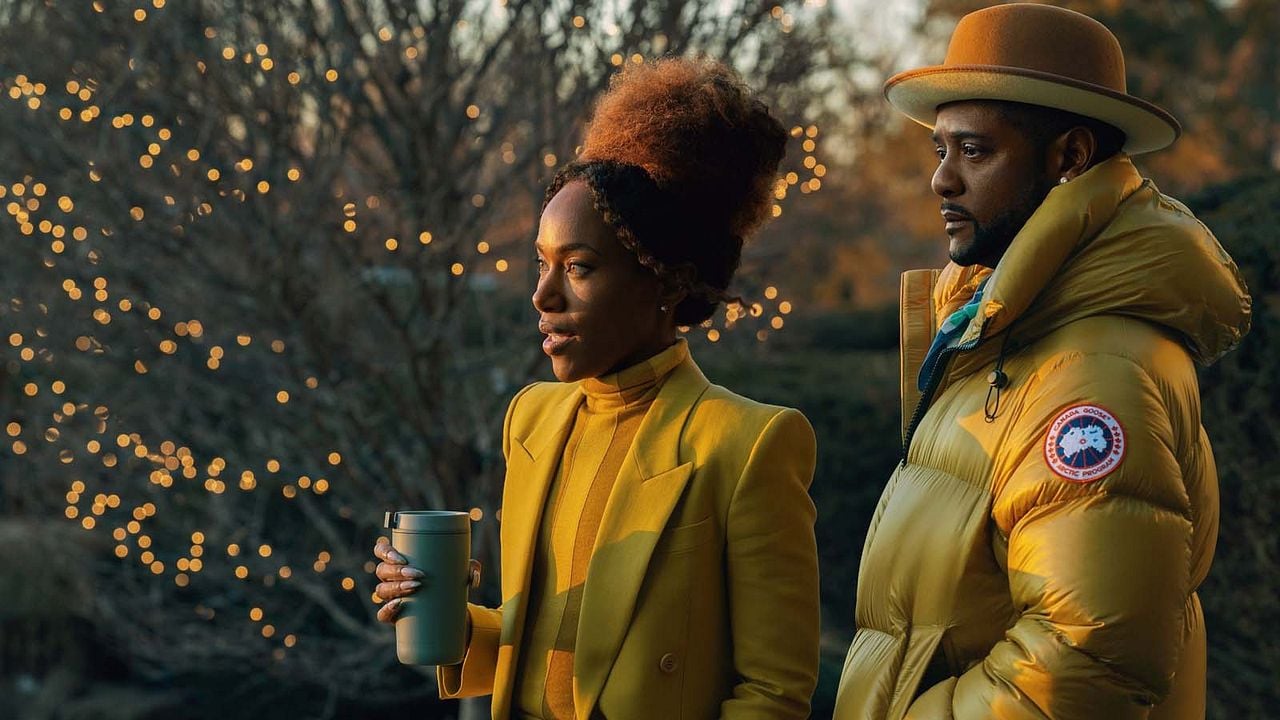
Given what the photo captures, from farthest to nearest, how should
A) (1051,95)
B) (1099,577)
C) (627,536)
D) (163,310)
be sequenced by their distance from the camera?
(163,310), (627,536), (1051,95), (1099,577)

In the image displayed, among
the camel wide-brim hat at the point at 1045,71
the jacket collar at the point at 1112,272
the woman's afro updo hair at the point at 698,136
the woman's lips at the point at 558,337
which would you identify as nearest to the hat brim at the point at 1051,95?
the camel wide-brim hat at the point at 1045,71

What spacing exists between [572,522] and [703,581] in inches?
10.0

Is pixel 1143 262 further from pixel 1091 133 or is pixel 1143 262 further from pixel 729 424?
pixel 729 424

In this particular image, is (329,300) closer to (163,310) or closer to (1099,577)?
(163,310)

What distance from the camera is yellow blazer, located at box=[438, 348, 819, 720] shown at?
88.3 inches

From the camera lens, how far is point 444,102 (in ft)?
18.1

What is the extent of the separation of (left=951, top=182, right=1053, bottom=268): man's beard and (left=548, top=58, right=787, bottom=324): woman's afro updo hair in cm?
37

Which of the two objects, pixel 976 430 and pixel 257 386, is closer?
pixel 976 430

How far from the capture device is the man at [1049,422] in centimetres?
193

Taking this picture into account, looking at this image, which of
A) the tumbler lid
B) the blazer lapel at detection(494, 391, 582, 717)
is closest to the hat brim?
the blazer lapel at detection(494, 391, 582, 717)

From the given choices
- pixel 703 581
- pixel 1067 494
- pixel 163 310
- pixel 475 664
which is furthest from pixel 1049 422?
pixel 163 310

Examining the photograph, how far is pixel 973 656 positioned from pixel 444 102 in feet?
12.6

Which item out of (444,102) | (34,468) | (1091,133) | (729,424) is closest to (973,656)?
(729,424)

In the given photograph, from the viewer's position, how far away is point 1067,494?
6.45 ft
